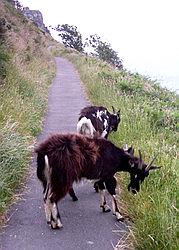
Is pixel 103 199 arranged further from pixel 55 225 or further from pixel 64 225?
pixel 55 225

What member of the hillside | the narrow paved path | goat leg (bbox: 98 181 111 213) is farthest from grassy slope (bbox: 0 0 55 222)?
goat leg (bbox: 98 181 111 213)

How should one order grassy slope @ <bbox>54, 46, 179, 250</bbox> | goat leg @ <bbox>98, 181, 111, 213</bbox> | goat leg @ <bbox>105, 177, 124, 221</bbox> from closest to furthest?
grassy slope @ <bbox>54, 46, 179, 250</bbox> → goat leg @ <bbox>105, 177, 124, 221</bbox> → goat leg @ <bbox>98, 181, 111, 213</bbox>

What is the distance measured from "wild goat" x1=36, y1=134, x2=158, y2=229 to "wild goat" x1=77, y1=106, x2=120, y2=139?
1.07m

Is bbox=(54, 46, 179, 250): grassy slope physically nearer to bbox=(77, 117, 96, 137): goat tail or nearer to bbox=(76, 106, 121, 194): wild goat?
bbox=(76, 106, 121, 194): wild goat

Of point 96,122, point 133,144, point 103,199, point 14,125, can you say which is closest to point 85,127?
point 96,122

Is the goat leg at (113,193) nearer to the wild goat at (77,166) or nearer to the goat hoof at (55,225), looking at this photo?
the wild goat at (77,166)

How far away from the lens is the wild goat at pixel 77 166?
5781mm

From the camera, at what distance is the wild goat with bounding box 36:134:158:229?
19.0 ft

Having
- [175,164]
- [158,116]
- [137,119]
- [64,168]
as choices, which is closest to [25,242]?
[64,168]

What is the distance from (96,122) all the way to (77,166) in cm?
264

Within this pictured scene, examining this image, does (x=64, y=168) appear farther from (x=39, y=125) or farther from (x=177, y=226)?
(x=39, y=125)

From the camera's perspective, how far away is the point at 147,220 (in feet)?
16.5

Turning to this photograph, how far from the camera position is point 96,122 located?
8469mm

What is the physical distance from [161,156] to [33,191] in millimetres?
2159
